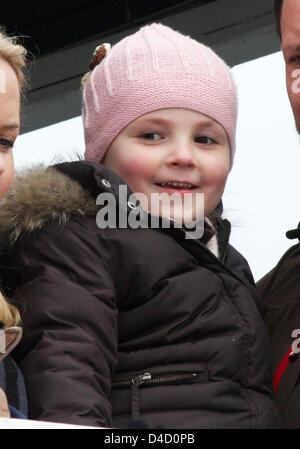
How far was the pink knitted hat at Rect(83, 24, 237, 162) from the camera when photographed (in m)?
1.93

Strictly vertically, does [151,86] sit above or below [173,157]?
above

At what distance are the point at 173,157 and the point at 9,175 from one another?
1.17 ft

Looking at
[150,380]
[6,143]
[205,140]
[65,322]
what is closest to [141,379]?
[150,380]

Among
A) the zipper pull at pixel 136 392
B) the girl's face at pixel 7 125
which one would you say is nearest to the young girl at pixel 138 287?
the zipper pull at pixel 136 392

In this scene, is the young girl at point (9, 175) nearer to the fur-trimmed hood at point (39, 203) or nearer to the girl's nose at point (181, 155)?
the fur-trimmed hood at point (39, 203)

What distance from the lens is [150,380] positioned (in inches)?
Result: 63.1

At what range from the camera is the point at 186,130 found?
74.6 inches

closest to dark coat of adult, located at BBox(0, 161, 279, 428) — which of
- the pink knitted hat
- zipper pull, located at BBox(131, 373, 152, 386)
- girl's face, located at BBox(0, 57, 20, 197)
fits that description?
zipper pull, located at BBox(131, 373, 152, 386)

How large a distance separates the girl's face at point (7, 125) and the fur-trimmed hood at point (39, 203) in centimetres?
7

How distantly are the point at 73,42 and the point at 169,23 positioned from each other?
0.35 m

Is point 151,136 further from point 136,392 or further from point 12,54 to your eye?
point 136,392

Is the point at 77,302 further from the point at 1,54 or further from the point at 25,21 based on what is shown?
the point at 25,21

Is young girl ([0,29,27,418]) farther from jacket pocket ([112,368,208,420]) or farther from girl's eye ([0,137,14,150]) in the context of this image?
jacket pocket ([112,368,208,420])
